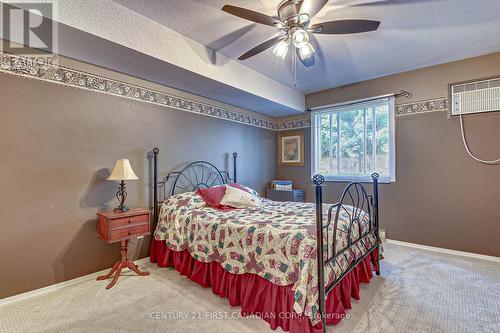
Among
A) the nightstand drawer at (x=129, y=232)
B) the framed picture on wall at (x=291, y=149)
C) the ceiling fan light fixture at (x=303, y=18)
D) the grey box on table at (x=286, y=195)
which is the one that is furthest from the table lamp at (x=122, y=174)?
the framed picture on wall at (x=291, y=149)

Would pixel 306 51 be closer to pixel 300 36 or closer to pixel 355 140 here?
pixel 300 36

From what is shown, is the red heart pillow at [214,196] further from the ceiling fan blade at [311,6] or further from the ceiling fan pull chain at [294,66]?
the ceiling fan blade at [311,6]

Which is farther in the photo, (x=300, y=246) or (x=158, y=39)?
(x=158, y=39)

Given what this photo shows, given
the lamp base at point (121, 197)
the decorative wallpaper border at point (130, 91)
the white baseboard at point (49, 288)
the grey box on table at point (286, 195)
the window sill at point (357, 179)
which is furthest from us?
the grey box on table at point (286, 195)

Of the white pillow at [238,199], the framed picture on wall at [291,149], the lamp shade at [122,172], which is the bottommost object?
the white pillow at [238,199]

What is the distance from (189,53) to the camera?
2.70 metres

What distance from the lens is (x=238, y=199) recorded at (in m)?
3.09

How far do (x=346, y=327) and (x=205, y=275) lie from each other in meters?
1.33

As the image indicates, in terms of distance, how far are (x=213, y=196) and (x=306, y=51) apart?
6.60 feet

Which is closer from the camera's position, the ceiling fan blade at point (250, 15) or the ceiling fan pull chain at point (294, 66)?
the ceiling fan blade at point (250, 15)

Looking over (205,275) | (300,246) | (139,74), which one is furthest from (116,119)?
(300,246)

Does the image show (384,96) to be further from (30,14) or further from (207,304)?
(30,14)

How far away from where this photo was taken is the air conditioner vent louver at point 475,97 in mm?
2973

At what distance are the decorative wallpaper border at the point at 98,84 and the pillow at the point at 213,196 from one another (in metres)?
1.31
